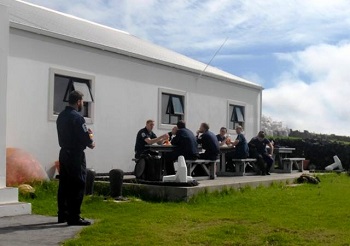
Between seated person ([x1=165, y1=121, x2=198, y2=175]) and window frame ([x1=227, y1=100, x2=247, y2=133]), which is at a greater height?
window frame ([x1=227, y1=100, x2=247, y2=133])

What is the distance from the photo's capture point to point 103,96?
14.6 meters

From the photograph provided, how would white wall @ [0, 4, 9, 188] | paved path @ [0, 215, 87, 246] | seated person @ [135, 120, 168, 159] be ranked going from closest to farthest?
paved path @ [0, 215, 87, 246], white wall @ [0, 4, 9, 188], seated person @ [135, 120, 168, 159]

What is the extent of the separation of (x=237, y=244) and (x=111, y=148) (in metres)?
9.11

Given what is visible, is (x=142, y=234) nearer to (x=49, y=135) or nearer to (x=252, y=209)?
(x=252, y=209)

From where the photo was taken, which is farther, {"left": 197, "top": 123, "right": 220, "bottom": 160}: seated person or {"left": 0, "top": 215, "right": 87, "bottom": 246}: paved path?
{"left": 197, "top": 123, "right": 220, "bottom": 160}: seated person

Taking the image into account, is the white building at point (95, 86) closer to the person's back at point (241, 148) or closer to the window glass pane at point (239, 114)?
the window glass pane at point (239, 114)

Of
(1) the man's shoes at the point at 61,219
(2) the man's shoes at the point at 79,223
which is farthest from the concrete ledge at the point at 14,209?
(2) the man's shoes at the point at 79,223

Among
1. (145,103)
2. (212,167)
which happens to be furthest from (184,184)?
(145,103)

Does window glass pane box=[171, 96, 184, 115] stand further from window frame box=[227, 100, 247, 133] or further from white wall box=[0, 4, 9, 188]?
white wall box=[0, 4, 9, 188]

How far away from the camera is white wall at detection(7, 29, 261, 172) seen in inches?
490

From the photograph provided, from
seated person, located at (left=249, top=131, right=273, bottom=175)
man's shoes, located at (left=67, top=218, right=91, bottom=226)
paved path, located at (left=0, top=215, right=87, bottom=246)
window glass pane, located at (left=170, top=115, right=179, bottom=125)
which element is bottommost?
paved path, located at (left=0, top=215, right=87, bottom=246)

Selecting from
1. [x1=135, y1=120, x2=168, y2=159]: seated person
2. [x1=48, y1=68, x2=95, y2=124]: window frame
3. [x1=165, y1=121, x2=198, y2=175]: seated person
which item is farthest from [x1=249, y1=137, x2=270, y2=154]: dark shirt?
[x1=48, y1=68, x2=95, y2=124]: window frame

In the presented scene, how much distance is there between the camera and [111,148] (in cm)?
1493

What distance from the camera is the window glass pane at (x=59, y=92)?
1338 cm
